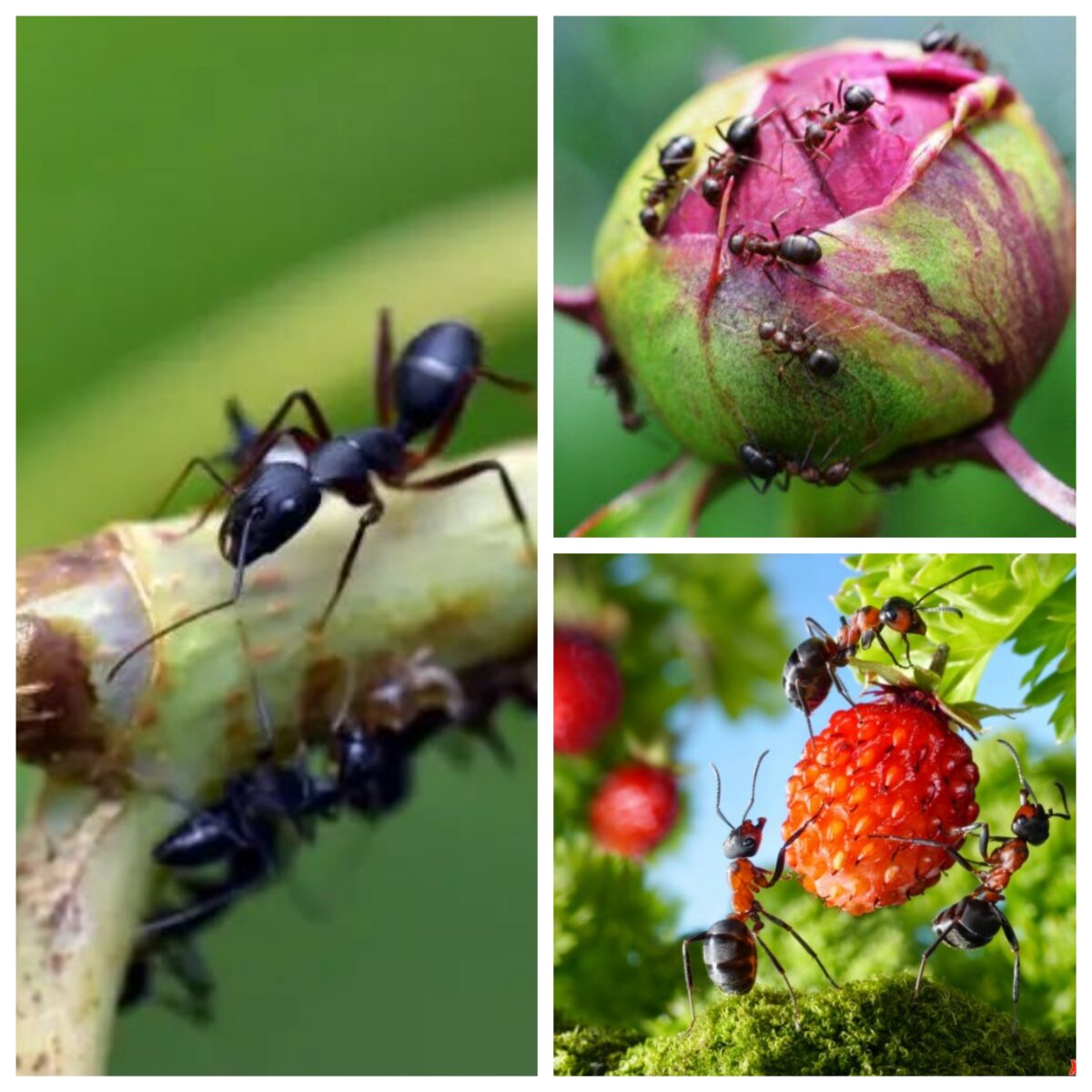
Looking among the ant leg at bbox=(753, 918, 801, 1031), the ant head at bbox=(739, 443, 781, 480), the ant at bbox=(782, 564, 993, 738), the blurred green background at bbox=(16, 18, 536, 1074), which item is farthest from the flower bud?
the ant leg at bbox=(753, 918, 801, 1031)

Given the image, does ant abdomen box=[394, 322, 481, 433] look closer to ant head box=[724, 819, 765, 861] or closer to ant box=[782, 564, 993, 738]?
ant box=[782, 564, 993, 738]

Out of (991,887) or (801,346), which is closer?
(801,346)

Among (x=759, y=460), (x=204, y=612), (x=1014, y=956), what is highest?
(x=759, y=460)

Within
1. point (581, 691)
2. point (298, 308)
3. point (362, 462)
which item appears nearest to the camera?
point (362, 462)

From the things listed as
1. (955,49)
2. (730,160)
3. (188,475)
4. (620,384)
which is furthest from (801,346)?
(188,475)

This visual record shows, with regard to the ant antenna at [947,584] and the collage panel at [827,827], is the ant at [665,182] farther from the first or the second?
the ant antenna at [947,584]

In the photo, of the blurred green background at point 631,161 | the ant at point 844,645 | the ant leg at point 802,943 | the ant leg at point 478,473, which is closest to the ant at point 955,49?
the blurred green background at point 631,161

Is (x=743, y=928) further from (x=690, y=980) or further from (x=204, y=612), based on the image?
(x=204, y=612)
